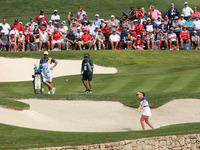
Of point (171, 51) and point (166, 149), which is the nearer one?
point (166, 149)

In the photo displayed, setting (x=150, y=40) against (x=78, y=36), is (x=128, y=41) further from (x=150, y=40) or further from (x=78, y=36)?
(x=78, y=36)

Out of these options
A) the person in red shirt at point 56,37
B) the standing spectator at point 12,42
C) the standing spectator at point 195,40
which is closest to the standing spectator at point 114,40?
the person in red shirt at point 56,37

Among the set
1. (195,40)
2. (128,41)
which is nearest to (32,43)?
(128,41)

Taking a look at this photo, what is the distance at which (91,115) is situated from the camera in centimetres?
2248

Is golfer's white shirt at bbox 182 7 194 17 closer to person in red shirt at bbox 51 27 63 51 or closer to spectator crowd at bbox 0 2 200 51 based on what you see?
spectator crowd at bbox 0 2 200 51

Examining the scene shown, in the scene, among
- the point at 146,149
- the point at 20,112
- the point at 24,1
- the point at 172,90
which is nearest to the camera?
the point at 146,149

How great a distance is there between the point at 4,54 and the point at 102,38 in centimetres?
789

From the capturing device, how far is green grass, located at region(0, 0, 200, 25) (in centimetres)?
5812

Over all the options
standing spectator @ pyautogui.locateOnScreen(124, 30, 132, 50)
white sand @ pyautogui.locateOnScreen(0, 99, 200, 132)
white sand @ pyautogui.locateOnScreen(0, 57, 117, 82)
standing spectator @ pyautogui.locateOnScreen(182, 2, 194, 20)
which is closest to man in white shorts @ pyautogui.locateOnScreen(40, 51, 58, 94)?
white sand @ pyautogui.locateOnScreen(0, 99, 200, 132)

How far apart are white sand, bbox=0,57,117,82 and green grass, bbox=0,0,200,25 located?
62.8 feet

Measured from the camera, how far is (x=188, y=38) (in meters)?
39.9

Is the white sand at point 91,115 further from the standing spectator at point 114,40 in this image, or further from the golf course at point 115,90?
the standing spectator at point 114,40

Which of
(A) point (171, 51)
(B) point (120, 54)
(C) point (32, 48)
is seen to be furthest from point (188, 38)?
(C) point (32, 48)

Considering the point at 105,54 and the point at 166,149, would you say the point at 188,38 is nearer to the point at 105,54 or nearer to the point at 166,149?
the point at 105,54
